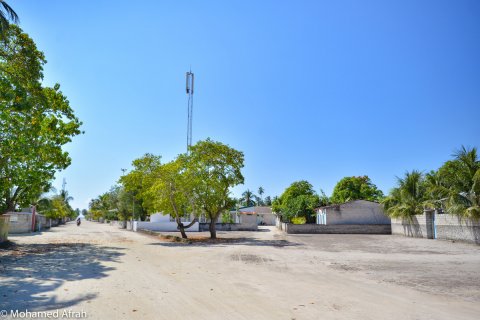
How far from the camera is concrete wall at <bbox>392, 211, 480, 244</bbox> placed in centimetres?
2272

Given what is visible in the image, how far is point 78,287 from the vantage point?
27.2 feet

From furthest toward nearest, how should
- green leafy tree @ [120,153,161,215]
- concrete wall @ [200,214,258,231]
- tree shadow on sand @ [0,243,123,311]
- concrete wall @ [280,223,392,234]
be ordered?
concrete wall @ [200,214,258,231] < concrete wall @ [280,223,392,234] < green leafy tree @ [120,153,161,215] < tree shadow on sand @ [0,243,123,311]

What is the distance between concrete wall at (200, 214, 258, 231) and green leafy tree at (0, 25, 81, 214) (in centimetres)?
2611

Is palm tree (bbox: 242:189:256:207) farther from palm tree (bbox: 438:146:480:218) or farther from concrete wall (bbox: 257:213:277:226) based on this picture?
palm tree (bbox: 438:146:480:218)

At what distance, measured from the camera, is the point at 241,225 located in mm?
46375

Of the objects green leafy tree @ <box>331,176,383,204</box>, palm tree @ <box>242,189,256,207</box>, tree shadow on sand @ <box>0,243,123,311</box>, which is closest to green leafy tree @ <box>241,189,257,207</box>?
palm tree @ <box>242,189,256,207</box>

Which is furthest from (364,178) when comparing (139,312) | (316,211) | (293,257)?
(139,312)

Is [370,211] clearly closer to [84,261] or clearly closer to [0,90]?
[84,261]

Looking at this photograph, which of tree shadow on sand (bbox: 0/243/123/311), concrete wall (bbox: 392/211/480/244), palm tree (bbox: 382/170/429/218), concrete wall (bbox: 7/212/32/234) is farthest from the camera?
concrete wall (bbox: 7/212/32/234)

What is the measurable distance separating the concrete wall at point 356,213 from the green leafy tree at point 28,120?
2865 cm

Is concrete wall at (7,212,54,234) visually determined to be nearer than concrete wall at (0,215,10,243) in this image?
No

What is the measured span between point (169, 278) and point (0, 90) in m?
10.9

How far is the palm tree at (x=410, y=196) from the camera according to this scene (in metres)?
30.8

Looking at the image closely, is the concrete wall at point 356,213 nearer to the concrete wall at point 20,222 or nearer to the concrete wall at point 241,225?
the concrete wall at point 241,225
